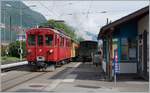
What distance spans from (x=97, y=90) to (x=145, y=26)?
6.74m

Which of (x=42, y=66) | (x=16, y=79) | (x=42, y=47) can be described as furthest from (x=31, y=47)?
(x=16, y=79)

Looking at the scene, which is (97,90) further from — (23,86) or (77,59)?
(77,59)

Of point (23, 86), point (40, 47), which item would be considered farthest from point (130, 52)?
point (23, 86)

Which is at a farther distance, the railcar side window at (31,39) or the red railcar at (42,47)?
the railcar side window at (31,39)

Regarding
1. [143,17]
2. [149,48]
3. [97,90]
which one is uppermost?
[143,17]

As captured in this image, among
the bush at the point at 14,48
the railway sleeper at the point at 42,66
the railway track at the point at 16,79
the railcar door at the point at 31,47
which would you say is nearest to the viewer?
the railway track at the point at 16,79

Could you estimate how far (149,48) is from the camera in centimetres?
2403

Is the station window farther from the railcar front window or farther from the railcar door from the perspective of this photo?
the railcar door

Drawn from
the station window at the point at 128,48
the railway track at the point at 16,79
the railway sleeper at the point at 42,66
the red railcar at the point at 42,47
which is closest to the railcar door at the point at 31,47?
the red railcar at the point at 42,47

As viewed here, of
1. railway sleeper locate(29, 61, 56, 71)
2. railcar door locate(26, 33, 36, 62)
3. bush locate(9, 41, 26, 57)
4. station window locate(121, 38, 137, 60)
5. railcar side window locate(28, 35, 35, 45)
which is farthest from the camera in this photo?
bush locate(9, 41, 26, 57)

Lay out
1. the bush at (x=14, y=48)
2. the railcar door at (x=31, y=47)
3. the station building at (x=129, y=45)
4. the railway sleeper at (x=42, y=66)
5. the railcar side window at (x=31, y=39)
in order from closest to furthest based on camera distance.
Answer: the station building at (x=129, y=45) → the railway sleeper at (x=42, y=66) → the railcar door at (x=31, y=47) → the railcar side window at (x=31, y=39) → the bush at (x=14, y=48)

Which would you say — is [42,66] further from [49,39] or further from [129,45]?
[129,45]

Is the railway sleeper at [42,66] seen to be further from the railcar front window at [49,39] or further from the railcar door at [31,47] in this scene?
the railcar front window at [49,39]

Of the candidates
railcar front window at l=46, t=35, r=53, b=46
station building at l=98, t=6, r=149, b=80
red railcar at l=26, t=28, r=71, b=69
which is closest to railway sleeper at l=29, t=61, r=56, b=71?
red railcar at l=26, t=28, r=71, b=69
